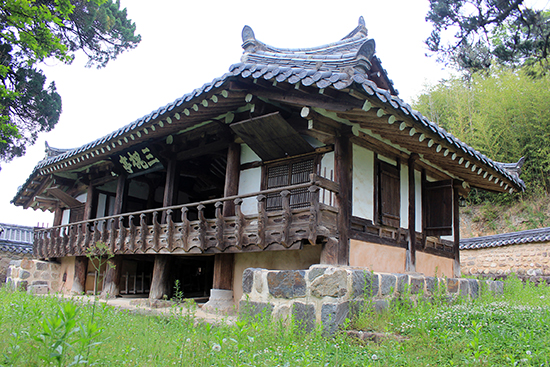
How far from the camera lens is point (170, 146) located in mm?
10078

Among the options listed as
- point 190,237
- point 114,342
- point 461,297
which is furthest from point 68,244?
point 461,297

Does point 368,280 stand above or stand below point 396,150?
below

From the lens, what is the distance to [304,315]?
5.72m

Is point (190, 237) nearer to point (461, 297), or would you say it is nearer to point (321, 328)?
point (321, 328)

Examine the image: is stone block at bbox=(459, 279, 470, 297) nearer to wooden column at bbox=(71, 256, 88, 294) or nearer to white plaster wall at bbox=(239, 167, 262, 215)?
white plaster wall at bbox=(239, 167, 262, 215)

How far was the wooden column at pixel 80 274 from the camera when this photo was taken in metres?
12.2

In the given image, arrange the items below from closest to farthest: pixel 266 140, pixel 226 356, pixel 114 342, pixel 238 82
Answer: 1. pixel 226 356
2. pixel 114 342
3. pixel 238 82
4. pixel 266 140

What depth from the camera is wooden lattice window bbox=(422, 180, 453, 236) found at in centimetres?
952

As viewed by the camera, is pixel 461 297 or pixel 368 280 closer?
pixel 368 280

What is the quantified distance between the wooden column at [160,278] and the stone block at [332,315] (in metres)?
4.91

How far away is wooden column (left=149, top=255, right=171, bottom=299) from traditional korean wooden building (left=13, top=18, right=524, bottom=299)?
2 centimetres

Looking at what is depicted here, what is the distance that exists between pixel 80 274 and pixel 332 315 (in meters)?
9.76

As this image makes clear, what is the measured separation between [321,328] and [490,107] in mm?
21400

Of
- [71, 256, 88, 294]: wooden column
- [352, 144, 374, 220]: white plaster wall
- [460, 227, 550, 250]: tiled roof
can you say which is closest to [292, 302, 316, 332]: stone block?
[352, 144, 374, 220]: white plaster wall
